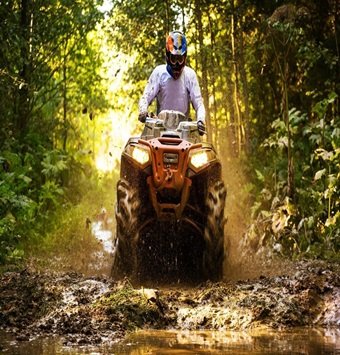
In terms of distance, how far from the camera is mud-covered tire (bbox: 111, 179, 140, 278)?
29.3 feet

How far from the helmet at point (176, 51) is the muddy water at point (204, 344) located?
14.3 feet

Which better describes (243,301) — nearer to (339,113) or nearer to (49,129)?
(339,113)

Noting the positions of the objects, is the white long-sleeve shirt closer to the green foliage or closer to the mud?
the green foliage

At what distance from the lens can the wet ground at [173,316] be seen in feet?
18.9

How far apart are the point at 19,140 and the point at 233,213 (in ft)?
13.8

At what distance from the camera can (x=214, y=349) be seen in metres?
5.57

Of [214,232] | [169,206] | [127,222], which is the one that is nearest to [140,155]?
[169,206]

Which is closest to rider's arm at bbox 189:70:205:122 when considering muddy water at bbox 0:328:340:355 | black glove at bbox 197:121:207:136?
black glove at bbox 197:121:207:136

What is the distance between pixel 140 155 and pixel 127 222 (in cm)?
82

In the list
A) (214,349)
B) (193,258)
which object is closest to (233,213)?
(193,258)

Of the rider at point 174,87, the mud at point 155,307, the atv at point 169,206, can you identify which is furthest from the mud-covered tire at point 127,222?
the rider at point 174,87

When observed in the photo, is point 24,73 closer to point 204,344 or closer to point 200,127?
point 200,127

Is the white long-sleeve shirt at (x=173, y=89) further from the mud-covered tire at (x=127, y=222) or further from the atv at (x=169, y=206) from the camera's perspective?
the mud-covered tire at (x=127, y=222)

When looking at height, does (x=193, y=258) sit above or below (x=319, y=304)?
above
